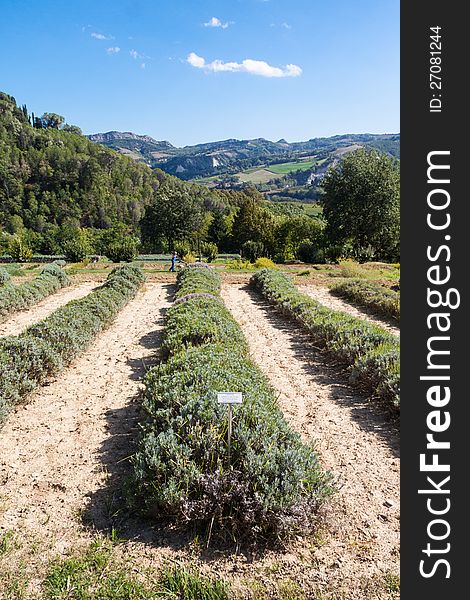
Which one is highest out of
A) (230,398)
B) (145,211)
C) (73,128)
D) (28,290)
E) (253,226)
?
(73,128)

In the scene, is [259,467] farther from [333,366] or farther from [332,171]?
[332,171]

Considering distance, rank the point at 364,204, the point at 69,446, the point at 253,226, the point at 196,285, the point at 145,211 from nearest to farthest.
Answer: the point at 69,446 → the point at 196,285 → the point at 364,204 → the point at 253,226 → the point at 145,211

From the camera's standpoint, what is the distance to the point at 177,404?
4.84 metres

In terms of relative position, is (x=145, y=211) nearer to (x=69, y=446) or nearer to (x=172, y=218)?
(x=172, y=218)

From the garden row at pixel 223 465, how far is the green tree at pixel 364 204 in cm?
2788

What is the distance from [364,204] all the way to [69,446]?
29016 mm

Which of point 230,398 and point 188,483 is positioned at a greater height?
point 230,398

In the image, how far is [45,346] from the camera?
24.2 feet

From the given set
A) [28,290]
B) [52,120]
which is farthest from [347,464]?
[52,120]

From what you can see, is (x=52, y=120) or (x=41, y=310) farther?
(x=52, y=120)

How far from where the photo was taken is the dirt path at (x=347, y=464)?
10.4 feet

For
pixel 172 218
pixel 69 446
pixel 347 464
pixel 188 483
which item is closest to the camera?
pixel 188 483

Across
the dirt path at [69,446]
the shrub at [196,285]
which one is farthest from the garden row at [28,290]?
the dirt path at [69,446]

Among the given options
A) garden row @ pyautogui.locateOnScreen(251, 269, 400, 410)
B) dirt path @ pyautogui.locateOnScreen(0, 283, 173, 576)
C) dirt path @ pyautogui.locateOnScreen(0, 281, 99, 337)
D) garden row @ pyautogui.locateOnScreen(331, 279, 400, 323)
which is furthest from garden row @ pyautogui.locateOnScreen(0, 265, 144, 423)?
garden row @ pyautogui.locateOnScreen(331, 279, 400, 323)
